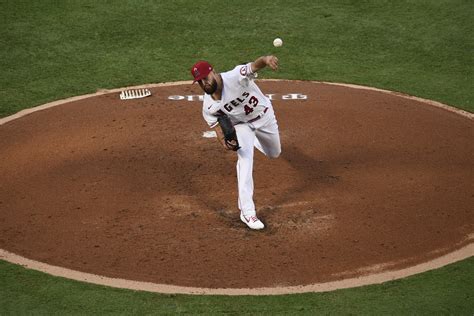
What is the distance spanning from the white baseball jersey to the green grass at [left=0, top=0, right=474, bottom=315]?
5.07 metres

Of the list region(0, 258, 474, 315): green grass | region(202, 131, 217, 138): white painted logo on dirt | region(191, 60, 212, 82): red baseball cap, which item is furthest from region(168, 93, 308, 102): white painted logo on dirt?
region(0, 258, 474, 315): green grass

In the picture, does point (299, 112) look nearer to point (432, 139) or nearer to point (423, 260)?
point (432, 139)

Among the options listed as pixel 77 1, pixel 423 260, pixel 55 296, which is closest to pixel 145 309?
pixel 55 296

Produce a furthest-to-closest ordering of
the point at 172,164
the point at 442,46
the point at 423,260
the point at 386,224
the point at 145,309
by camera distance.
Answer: the point at 442,46 < the point at 172,164 < the point at 386,224 < the point at 423,260 < the point at 145,309

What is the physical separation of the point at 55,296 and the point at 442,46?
400 inches

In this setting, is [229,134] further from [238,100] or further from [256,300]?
[256,300]

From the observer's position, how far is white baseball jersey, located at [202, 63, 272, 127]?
10.0 meters

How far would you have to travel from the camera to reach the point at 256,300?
860 centimetres

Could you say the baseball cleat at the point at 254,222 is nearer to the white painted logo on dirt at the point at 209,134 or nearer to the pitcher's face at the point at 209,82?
the pitcher's face at the point at 209,82

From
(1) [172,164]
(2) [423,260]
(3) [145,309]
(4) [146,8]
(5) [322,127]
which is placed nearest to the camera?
(3) [145,309]

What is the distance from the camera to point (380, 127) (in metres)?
13.0

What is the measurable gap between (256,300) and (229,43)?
28.9ft

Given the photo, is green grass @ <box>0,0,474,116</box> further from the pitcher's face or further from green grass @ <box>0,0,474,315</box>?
the pitcher's face

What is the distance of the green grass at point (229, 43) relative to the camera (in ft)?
50.2
